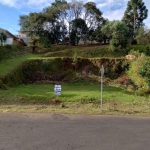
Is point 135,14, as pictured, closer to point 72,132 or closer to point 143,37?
point 143,37

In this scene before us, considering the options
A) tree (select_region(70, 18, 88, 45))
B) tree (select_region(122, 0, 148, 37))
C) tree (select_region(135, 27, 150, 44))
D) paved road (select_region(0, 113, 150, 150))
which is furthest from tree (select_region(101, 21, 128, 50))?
paved road (select_region(0, 113, 150, 150))

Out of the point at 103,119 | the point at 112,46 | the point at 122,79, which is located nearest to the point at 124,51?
the point at 112,46

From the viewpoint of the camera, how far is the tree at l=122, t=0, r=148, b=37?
42.8 meters

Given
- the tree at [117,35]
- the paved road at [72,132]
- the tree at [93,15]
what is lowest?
the paved road at [72,132]

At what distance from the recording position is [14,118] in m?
7.82

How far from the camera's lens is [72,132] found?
21.3 ft

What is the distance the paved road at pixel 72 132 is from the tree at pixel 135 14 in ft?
119

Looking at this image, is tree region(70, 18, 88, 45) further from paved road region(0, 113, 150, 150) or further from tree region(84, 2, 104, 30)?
paved road region(0, 113, 150, 150)

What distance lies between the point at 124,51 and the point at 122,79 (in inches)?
420

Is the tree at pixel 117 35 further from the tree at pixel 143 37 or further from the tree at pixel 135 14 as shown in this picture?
the tree at pixel 135 14

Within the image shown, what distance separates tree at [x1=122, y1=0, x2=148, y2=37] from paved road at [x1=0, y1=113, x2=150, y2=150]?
36163 millimetres

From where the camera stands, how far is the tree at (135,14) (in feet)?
140

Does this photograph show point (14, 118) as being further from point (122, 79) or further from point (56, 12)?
point (56, 12)

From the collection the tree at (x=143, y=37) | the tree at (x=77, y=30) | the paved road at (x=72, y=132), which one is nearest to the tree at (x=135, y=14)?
the tree at (x=143, y=37)
